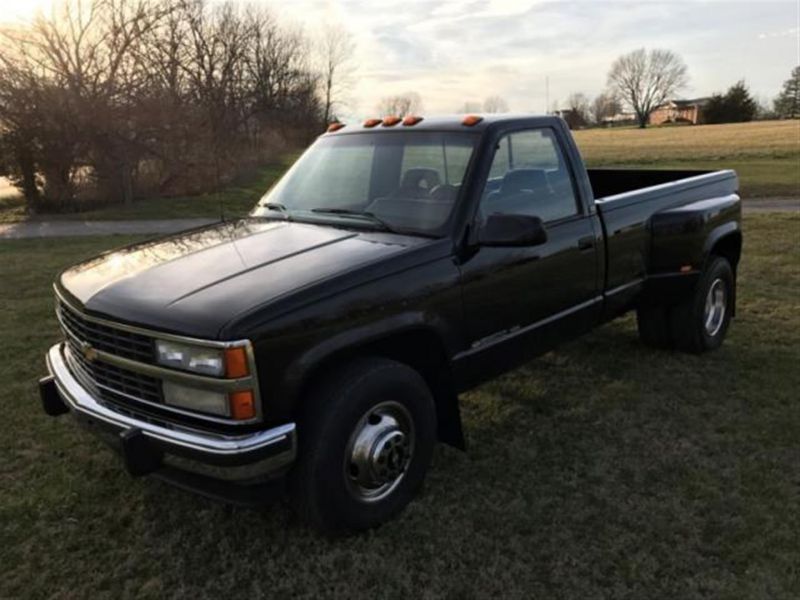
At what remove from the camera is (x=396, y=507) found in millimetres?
3338

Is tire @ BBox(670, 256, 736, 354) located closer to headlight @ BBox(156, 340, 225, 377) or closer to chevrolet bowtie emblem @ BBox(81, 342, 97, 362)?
headlight @ BBox(156, 340, 225, 377)

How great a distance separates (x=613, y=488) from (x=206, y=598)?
208cm

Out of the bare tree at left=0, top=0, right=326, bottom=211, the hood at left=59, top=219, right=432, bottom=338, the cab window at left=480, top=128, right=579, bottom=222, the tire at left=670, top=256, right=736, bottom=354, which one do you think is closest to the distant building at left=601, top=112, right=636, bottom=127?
the bare tree at left=0, top=0, right=326, bottom=211

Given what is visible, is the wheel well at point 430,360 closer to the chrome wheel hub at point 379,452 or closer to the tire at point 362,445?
the tire at point 362,445

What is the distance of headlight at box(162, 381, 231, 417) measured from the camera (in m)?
2.70

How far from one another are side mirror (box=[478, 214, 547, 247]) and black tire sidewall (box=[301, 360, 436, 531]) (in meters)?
0.78

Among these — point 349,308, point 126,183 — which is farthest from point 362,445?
point 126,183

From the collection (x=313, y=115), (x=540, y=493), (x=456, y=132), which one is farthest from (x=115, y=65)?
(x=313, y=115)

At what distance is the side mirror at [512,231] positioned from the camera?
10.9 feet

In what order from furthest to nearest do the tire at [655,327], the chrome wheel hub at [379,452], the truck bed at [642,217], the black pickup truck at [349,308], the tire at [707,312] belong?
the tire at [655,327], the tire at [707,312], the truck bed at [642,217], the chrome wheel hub at [379,452], the black pickup truck at [349,308]

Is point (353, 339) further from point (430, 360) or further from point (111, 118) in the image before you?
point (111, 118)

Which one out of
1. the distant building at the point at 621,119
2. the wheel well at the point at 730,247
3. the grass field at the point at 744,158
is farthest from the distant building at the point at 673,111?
the wheel well at the point at 730,247

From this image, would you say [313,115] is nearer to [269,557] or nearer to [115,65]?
[115,65]

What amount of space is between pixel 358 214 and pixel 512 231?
91 centimetres
